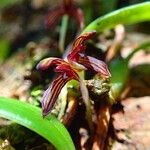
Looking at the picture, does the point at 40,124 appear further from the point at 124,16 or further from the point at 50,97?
the point at 124,16

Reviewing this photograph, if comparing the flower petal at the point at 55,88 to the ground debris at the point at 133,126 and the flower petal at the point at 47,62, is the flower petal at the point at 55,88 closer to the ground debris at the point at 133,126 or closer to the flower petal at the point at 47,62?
the flower petal at the point at 47,62

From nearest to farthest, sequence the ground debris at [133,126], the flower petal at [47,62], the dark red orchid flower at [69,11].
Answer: the flower petal at [47,62], the ground debris at [133,126], the dark red orchid flower at [69,11]

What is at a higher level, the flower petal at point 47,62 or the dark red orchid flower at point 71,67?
the flower petal at point 47,62

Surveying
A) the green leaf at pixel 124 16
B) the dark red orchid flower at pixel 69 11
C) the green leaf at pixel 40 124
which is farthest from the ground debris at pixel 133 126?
the dark red orchid flower at pixel 69 11

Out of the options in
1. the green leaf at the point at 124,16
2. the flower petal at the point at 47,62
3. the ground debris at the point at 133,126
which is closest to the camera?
the flower petal at the point at 47,62

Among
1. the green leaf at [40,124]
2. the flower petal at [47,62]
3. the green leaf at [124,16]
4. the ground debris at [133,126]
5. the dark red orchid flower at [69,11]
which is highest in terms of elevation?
the flower petal at [47,62]

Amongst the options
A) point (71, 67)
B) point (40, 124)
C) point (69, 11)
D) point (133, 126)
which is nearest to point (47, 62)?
point (71, 67)
